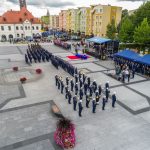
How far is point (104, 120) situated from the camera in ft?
39.3

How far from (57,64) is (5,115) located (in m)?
12.5

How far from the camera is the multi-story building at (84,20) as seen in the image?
6264cm

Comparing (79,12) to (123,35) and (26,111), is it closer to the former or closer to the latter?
(123,35)

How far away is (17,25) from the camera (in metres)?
52.3

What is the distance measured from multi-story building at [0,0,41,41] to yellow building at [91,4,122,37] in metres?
→ 19.3

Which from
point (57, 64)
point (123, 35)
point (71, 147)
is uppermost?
point (123, 35)

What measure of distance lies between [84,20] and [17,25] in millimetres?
25973

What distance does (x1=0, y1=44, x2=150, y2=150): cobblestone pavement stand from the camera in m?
9.82

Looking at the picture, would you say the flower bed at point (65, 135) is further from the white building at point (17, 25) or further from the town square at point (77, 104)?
the white building at point (17, 25)

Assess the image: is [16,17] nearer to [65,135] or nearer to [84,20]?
[84,20]

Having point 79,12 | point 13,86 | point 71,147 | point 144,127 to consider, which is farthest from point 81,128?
point 79,12

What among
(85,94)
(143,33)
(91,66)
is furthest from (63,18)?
(85,94)

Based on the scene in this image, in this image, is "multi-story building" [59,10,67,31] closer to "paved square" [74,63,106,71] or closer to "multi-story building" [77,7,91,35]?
"multi-story building" [77,7,91,35]

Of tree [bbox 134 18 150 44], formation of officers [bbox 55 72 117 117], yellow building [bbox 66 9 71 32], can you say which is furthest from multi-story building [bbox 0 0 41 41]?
formation of officers [bbox 55 72 117 117]
